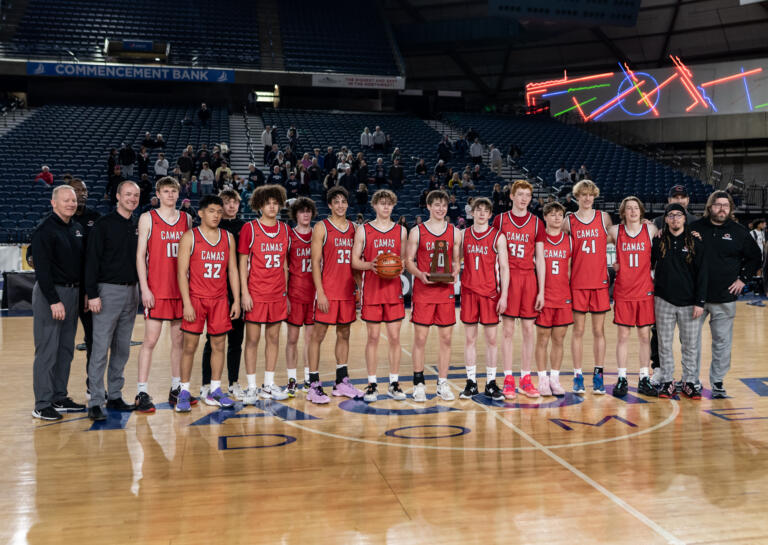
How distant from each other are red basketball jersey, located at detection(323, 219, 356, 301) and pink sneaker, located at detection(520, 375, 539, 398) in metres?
1.72

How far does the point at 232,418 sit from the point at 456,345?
405 centimetres

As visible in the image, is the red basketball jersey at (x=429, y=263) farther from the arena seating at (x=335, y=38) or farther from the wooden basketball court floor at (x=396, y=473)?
the arena seating at (x=335, y=38)

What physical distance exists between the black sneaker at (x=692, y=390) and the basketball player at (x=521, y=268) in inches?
51.2

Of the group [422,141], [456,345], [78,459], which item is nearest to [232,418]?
[78,459]

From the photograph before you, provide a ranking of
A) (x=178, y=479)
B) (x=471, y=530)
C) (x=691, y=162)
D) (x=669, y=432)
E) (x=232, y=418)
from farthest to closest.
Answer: (x=691, y=162)
(x=232, y=418)
(x=669, y=432)
(x=178, y=479)
(x=471, y=530)

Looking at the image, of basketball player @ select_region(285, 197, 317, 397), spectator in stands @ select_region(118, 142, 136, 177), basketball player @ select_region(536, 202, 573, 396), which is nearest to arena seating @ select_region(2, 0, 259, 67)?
spectator in stands @ select_region(118, 142, 136, 177)

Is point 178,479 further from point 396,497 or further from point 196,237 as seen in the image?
point 196,237

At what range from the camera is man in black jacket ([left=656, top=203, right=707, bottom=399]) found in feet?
18.9

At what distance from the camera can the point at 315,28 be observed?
29.4m

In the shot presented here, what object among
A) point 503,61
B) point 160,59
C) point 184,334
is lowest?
point 184,334

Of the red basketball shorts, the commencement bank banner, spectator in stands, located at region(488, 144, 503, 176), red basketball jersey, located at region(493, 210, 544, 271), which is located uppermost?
the commencement bank banner

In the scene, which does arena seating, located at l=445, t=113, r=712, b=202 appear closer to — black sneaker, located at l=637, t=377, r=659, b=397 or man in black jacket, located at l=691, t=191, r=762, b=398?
man in black jacket, located at l=691, t=191, r=762, b=398

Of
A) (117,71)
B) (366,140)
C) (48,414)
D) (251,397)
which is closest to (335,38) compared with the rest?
(117,71)

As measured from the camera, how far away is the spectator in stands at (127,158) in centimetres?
1639
